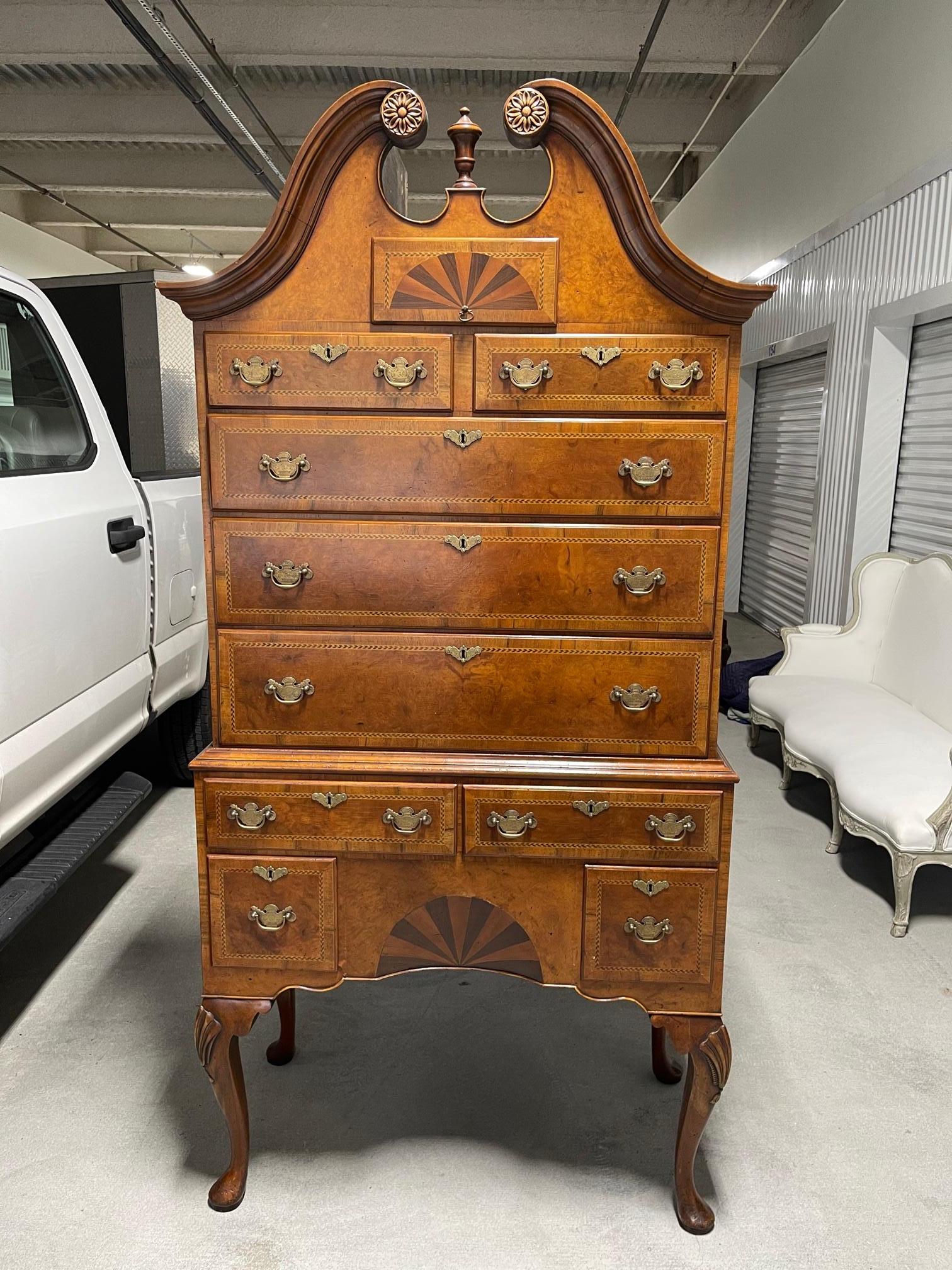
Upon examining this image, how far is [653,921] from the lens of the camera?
6.06ft

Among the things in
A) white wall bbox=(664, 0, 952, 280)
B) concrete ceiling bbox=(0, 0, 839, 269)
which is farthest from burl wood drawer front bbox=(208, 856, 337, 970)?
concrete ceiling bbox=(0, 0, 839, 269)

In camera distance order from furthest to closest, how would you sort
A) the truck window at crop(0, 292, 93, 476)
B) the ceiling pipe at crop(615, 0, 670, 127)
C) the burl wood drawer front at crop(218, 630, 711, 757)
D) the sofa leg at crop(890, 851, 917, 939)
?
the ceiling pipe at crop(615, 0, 670, 127) → the sofa leg at crop(890, 851, 917, 939) → the truck window at crop(0, 292, 93, 476) → the burl wood drawer front at crop(218, 630, 711, 757)

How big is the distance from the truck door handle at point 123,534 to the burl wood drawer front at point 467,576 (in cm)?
133

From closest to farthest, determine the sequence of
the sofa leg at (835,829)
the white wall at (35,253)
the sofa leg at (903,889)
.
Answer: the sofa leg at (903,889) < the sofa leg at (835,829) < the white wall at (35,253)

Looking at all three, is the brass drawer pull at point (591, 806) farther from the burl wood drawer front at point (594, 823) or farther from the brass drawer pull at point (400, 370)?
the brass drawer pull at point (400, 370)

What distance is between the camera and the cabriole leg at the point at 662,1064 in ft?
7.87

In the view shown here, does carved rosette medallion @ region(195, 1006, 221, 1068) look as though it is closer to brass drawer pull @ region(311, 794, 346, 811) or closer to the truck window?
brass drawer pull @ region(311, 794, 346, 811)

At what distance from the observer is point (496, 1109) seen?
230 centimetres

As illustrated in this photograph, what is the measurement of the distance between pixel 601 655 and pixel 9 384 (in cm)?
227

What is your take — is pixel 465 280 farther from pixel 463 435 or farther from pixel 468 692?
pixel 468 692

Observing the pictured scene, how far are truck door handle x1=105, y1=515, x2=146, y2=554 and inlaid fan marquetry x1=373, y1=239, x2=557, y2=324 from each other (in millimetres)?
1612

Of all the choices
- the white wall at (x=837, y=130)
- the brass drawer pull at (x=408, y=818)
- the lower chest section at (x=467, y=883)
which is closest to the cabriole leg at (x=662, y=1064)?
the lower chest section at (x=467, y=883)

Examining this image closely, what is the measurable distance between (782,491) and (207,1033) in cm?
700

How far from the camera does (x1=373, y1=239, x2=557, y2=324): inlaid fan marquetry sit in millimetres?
1682
